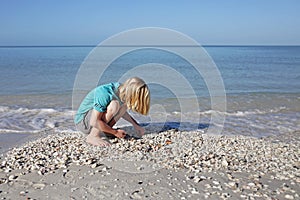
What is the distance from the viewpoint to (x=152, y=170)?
3713 millimetres

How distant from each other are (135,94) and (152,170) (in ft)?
4.13

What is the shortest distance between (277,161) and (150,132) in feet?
7.51

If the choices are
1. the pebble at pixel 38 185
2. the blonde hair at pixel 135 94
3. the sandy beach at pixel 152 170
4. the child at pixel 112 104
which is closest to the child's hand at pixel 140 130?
the sandy beach at pixel 152 170

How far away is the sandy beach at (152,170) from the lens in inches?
124

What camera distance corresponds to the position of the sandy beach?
314 centimetres

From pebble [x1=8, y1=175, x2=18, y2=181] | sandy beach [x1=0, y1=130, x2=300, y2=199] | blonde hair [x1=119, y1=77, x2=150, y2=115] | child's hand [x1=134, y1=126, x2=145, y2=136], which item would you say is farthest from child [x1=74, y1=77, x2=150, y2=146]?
pebble [x1=8, y1=175, x2=18, y2=181]

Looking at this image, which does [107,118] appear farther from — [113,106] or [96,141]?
[96,141]

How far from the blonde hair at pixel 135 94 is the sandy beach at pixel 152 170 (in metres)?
0.62

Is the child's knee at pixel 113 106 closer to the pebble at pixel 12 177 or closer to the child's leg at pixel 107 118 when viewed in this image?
the child's leg at pixel 107 118

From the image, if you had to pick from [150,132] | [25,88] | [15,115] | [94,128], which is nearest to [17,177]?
[94,128]

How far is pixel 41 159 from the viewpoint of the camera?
4082mm

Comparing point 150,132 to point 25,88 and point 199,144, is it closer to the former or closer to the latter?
point 199,144

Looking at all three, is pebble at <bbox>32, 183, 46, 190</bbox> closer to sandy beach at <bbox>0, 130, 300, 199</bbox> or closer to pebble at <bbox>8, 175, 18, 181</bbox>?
sandy beach at <bbox>0, 130, 300, 199</bbox>

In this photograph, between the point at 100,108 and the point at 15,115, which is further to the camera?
the point at 15,115
